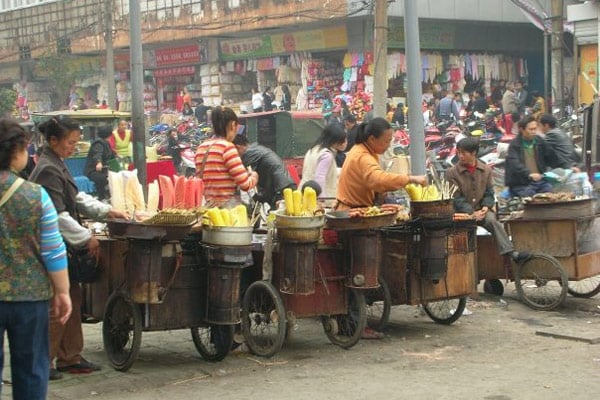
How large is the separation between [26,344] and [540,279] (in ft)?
19.2

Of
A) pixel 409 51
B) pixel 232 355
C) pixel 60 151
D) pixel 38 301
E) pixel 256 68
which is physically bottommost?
pixel 232 355

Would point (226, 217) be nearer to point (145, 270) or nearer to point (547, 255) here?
point (145, 270)

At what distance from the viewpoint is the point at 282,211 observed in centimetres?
760

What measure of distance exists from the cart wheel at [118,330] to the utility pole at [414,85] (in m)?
4.80

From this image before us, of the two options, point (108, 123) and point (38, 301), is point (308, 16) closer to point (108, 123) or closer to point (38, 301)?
point (108, 123)

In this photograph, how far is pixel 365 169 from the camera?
8.09 meters

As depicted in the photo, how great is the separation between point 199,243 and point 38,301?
2560mm

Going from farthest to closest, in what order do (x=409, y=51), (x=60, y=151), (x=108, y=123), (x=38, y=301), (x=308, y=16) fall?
1. (x=308, y=16)
2. (x=108, y=123)
3. (x=409, y=51)
4. (x=60, y=151)
5. (x=38, y=301)

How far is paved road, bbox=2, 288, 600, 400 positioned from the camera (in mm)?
6523

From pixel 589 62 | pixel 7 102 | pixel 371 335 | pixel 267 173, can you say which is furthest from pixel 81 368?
pixel 7 102

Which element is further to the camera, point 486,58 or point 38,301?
point 486,58

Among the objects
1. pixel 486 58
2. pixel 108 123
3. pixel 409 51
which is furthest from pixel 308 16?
pixel 409 51

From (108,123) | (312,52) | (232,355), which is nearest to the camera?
(232,355)

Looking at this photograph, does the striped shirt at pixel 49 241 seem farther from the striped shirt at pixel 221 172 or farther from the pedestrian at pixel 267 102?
the pedestrian at pixel 267 102
